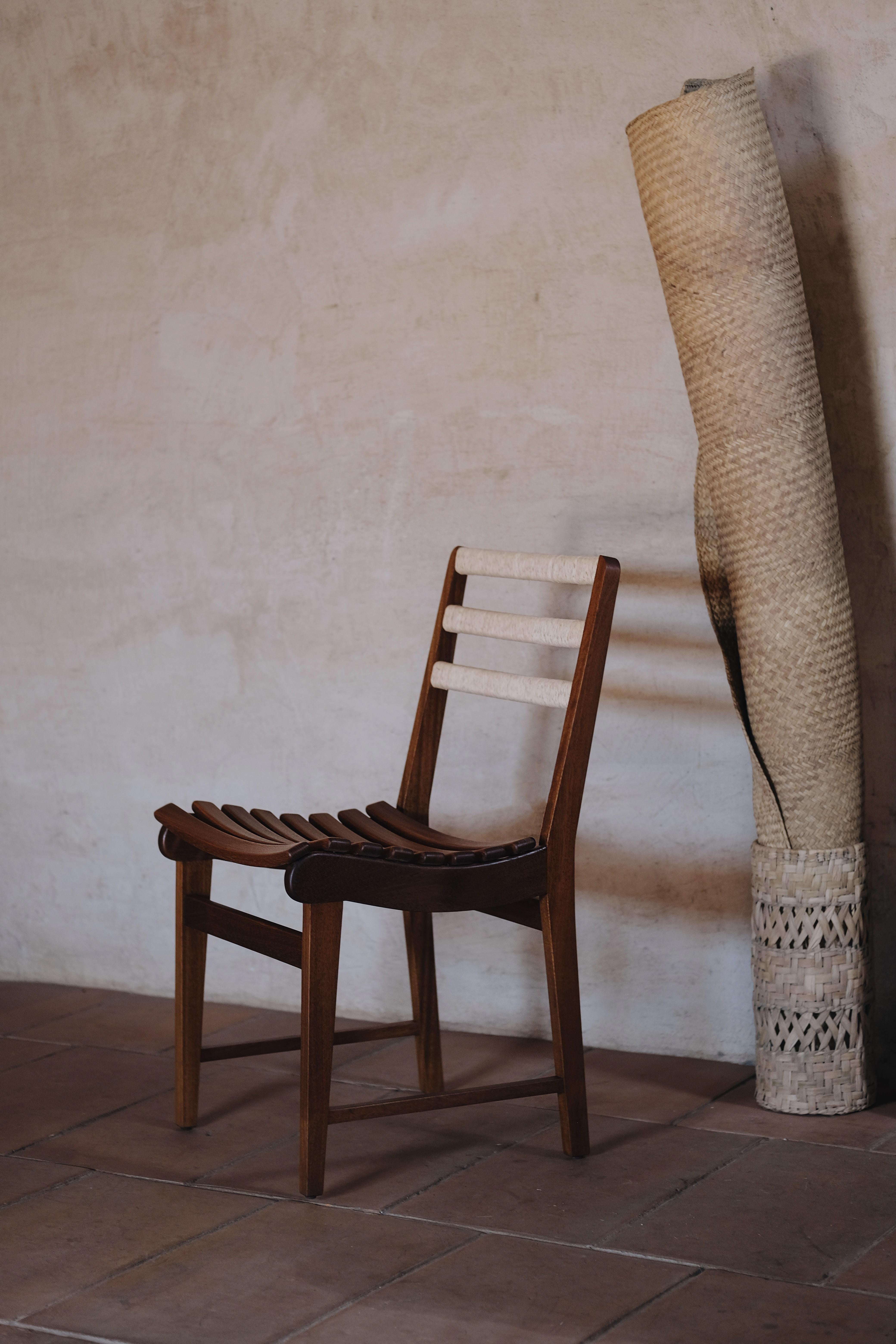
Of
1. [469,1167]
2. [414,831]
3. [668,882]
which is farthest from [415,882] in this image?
[668,882]

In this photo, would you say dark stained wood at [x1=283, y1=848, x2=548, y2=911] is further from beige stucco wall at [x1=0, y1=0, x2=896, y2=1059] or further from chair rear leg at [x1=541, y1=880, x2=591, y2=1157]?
beige stucco wall at [x1=0, y1=0, x2=896, y2=1059]

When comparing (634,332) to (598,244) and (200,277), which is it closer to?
(598,244)

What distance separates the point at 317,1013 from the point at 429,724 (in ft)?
2.15

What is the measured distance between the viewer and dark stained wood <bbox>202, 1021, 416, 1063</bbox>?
2291mm

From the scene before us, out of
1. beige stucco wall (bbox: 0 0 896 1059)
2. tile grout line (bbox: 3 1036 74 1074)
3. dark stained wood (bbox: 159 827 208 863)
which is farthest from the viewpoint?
tile grout line (bbox: 3 1036 74 1074)

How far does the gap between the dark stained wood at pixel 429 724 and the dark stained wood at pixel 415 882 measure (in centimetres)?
37

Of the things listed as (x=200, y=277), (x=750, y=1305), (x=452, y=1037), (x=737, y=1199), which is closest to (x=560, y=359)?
(x=200, y=277)

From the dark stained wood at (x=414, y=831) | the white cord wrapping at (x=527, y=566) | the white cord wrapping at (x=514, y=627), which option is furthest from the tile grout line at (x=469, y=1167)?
the white cord wrapping at (x=527, y=566)

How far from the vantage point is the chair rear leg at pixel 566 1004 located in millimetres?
2143

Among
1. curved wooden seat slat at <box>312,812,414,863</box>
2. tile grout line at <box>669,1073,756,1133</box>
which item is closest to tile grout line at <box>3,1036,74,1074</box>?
curved wooden seat slat at <box>312,812,414,863</box>

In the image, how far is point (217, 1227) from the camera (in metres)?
1.95

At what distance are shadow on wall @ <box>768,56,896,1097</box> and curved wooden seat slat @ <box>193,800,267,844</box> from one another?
1121 mm

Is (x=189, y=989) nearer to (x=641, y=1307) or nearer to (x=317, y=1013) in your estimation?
(x=317, y=1013)

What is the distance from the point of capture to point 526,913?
217cm
